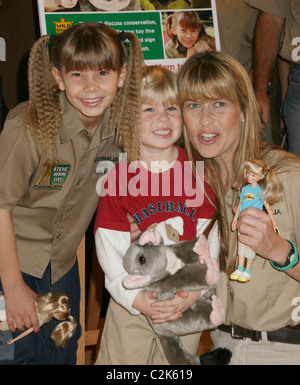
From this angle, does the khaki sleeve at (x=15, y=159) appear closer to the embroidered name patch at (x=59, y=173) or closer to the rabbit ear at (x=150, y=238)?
the embroidered name patch at (x=59, y=173)

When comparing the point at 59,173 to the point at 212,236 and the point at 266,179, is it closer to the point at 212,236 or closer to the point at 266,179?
the point at 212,236

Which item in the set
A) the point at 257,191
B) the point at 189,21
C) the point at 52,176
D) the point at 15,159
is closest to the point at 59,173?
the point at 52,176

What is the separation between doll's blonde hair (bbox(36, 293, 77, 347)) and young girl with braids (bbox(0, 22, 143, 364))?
1.0 inches

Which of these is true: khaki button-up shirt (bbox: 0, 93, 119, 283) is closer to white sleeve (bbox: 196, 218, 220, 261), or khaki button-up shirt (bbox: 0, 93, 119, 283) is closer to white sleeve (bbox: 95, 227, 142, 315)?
white sleeve (bbox: 95, 227, 142, 315)

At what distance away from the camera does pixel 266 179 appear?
3.87ft

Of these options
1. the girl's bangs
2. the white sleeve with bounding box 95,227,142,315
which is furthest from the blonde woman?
the girl's bangs

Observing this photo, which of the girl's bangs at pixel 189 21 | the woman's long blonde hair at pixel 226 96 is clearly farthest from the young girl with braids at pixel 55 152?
the girl's bangs at pixel 189 21

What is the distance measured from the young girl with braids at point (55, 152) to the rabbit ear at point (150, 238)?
25 cm

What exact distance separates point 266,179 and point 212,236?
0.22 meters

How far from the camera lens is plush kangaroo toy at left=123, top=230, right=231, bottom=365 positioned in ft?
4.00

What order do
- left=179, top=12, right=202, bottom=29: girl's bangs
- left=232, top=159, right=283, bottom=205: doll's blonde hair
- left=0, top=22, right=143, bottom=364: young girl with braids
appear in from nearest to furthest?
left=232, top=159, right=283, bottom=205: doll's blonde hair < left=0, top=22, right=143, bottom=364: young girl with braids < left=179, top=12, right=202, bottom=29: girl's bangs
